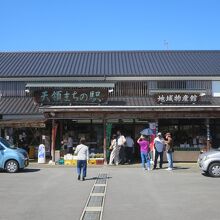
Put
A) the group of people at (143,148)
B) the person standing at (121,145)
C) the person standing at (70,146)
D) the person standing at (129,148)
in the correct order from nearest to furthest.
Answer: the group of people at (143,148)
the person standing at (121,145)
the person standing at (129,148)
the person standing at (70,146)

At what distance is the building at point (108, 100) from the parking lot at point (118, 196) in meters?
6.38

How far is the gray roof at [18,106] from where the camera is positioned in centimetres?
2736

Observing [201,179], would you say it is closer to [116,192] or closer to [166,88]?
[116,192]

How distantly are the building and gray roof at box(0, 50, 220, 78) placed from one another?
0.23 feet

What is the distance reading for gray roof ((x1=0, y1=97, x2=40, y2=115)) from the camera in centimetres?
2736

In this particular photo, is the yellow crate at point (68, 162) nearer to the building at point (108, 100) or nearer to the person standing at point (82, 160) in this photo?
the building at point (108, 100)

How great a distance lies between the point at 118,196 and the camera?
42.6ft

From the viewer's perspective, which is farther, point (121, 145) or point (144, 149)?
point (121, 145)

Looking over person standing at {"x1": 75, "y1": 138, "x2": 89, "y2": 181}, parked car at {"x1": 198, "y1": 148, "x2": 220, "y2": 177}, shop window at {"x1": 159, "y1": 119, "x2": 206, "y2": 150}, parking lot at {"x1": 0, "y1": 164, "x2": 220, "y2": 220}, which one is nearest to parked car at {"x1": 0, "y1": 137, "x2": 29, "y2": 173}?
parking lot at {"x1": 0, "y1": 164, "x2": 220, "y2": 220}

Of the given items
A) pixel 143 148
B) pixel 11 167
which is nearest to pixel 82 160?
pixel 11 167

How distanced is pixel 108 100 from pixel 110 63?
5737mm

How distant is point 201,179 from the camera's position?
695 inches

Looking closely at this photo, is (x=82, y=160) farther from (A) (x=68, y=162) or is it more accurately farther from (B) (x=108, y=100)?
(B) (x=108, y=100)

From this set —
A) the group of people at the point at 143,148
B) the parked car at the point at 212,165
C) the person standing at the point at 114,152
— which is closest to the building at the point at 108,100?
the person standing at the point at 114,152
